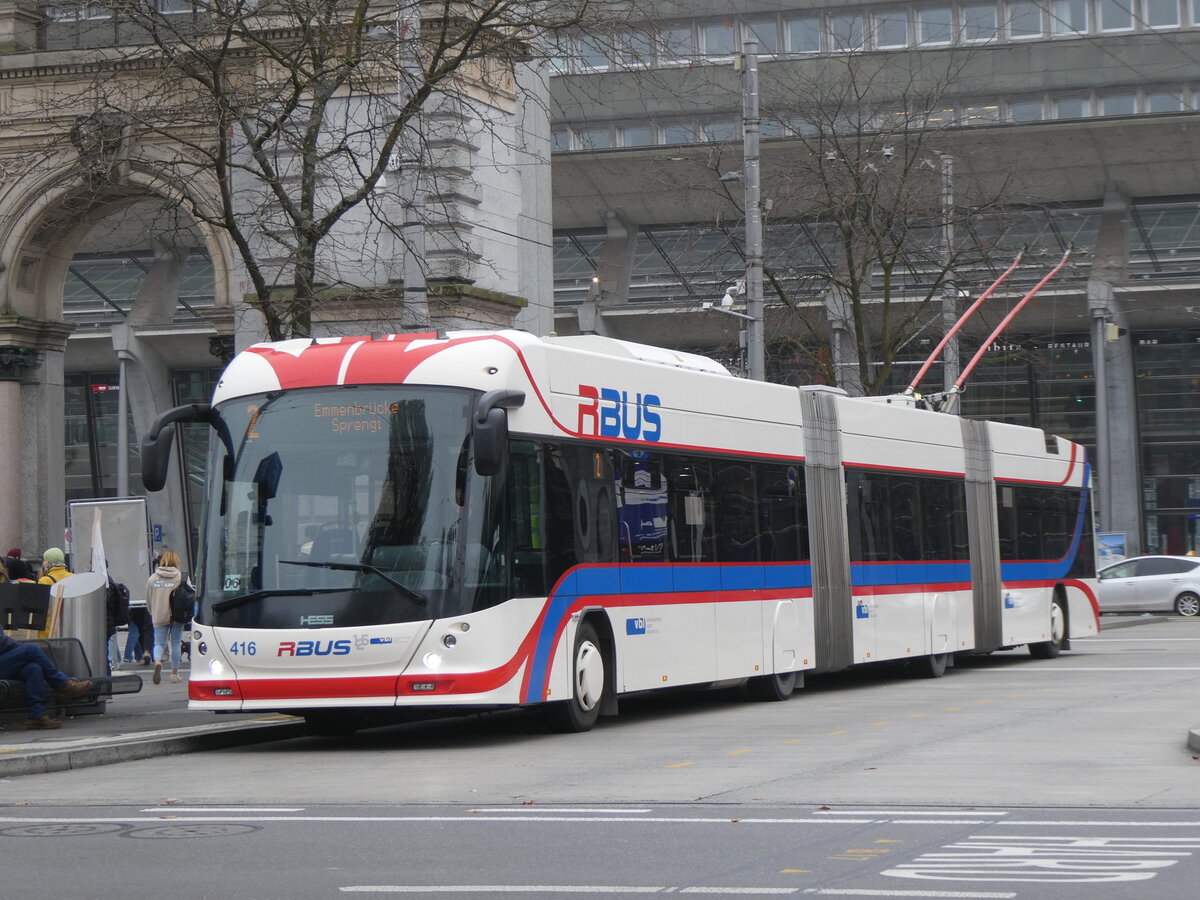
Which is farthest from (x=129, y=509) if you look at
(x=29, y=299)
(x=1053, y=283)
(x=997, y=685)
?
(x=1053, y=283)

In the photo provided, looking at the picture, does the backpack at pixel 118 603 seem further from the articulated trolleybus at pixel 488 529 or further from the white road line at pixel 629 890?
the white road line at pixel 629 890

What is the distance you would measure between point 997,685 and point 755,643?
3.69 meters

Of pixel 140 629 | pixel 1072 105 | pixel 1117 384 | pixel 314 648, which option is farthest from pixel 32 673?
pixel 1117 384

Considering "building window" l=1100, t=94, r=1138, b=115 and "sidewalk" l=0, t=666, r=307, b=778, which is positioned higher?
"building window" l=1100, t=94, r=1138, b=115

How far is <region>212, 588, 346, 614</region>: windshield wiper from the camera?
14.0 meters

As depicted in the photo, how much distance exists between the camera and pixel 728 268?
44.6 meters

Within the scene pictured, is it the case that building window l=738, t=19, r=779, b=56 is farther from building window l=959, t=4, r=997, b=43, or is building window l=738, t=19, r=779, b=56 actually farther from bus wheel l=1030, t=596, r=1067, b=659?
bus wheel l=1030, t=596, r=1067, b=659

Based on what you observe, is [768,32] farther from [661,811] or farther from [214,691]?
[661,811]

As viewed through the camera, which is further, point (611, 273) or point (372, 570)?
point (611, 273)

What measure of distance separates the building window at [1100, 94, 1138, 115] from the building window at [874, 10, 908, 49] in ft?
16.7

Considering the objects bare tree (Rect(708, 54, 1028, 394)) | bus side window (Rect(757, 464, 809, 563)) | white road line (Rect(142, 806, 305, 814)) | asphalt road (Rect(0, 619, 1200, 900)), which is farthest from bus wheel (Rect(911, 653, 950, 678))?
white road line (Rect(142, 806, 305, 814))

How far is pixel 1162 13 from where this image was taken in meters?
47.8

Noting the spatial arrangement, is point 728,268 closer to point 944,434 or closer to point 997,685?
point 944,434

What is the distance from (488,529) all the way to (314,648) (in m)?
1.50
